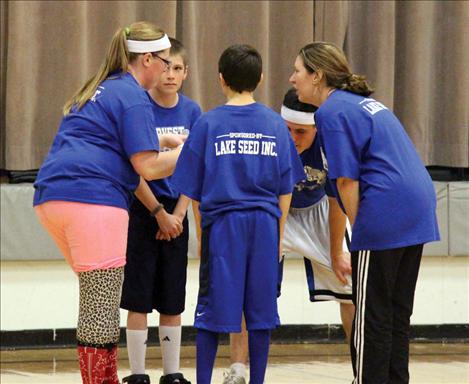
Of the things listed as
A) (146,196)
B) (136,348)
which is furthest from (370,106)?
(136,348)

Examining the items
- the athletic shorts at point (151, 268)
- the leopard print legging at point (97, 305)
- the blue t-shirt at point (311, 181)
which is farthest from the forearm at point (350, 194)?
the athletic shorts at point (151, 268)

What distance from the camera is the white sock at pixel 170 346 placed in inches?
171

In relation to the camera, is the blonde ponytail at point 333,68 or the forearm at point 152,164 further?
the blonde ponytail at point 333,68

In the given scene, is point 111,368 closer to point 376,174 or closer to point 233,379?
point 233,379

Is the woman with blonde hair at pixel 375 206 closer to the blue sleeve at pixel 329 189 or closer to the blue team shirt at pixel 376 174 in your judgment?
the blue team shirt at pixel 376 174

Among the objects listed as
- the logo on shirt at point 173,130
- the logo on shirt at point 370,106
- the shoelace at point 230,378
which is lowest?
the shoelace at point 230,378

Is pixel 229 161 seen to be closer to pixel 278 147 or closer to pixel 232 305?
pixel 278 147

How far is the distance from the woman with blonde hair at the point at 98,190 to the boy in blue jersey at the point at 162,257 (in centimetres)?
74

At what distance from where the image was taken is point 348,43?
588 cm

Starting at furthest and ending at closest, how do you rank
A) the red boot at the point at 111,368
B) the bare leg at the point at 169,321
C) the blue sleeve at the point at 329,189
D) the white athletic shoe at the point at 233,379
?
the bare leg at the point at 169,321 → the white athletic shoe at the point at 233,379 → the blue sleeve at the point at 329,189 → the red boot at the point at 111,368

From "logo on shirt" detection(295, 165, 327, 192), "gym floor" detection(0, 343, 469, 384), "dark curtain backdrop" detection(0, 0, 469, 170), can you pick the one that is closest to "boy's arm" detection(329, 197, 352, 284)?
"logo on shirt" detection(295, 165, 327, 192)

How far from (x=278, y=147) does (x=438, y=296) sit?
8.14ft

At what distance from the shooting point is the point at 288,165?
12.4 ft

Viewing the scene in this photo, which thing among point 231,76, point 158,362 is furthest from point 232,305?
point 158,362
